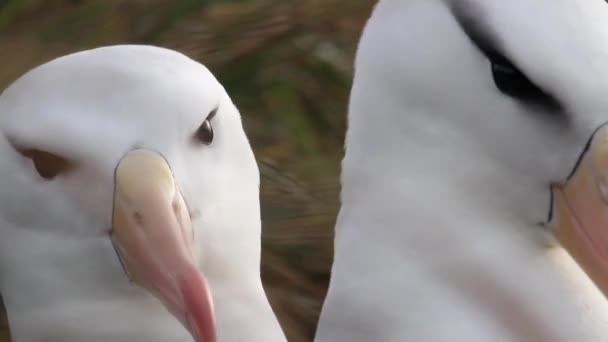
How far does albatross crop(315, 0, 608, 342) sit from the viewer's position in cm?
140

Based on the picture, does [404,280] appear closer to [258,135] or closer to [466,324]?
[466,324]

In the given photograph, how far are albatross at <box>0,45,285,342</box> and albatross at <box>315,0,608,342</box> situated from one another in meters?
0.15

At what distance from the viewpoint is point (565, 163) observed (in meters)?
1.38

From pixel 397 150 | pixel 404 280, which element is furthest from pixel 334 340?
pixel 397 150

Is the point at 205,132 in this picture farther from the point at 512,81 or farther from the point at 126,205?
the point at 512,81

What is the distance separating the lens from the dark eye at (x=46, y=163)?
1.51 m

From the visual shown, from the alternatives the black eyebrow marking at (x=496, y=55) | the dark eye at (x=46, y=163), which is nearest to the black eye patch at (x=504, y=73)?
the black eyebrow marking at (x=496, y=55)

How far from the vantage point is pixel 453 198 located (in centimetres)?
144

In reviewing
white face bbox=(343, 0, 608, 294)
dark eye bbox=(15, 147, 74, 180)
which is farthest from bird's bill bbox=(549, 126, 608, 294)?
dark eye bbox=(15, 147, 74, 180)

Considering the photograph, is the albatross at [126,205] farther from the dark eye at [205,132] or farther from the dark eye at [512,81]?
the dark eye at [512,81]

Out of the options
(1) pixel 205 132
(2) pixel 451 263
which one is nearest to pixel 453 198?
(2) pixel 451 263

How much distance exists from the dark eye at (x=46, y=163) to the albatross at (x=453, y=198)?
1.03ft

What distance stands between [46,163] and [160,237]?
18 centimetres

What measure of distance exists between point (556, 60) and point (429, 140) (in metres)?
0.18
